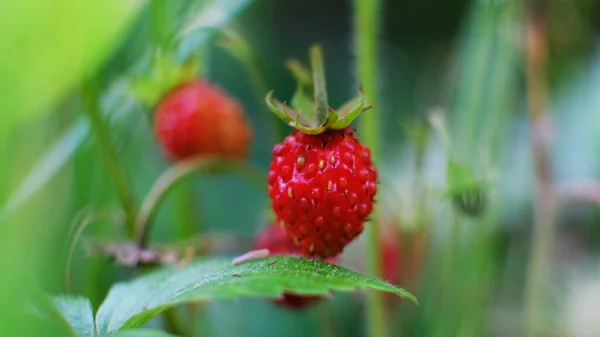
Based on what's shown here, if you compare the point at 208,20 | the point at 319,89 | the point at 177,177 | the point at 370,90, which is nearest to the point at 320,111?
the point at 319,89

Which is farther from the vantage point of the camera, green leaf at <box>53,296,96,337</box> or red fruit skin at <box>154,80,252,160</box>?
red fruit skin at <box>154,80,252,160</box>

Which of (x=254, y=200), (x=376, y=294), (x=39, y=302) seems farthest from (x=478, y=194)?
(x=254, y=200)

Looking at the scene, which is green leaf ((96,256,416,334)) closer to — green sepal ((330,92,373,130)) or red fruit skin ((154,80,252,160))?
green sepal ((330,92,373,130))

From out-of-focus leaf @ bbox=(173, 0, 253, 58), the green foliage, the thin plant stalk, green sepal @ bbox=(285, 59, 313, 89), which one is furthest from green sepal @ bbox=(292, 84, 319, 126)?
the thin plant stalk

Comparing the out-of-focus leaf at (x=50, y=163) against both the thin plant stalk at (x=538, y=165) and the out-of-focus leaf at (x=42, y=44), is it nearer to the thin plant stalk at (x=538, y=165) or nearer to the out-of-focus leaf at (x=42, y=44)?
the out-of-focus leaf at (x=42, y=44)

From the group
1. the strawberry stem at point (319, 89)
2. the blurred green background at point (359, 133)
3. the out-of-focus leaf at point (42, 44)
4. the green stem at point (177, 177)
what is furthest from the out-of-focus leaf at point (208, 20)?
the out-of-focus leaf at point (42, 44)

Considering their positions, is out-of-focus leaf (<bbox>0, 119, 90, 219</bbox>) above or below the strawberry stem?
above
